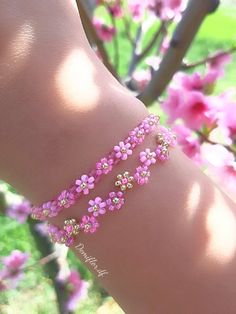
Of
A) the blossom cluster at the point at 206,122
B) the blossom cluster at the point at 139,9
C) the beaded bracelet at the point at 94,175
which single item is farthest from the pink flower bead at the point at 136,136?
the blossom cluster at the point at 139,9

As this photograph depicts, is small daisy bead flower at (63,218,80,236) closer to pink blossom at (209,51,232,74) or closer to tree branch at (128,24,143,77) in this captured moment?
pink blossom at (209,51,232,74)

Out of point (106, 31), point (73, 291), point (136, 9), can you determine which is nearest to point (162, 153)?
point (73, 291)

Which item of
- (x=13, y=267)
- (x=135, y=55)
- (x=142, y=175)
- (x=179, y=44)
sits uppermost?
(x=142, y=175)

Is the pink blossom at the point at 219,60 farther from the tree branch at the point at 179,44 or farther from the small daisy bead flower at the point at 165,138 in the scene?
the small daisy bead flower at the point at 165,138

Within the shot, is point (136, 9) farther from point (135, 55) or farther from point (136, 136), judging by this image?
point (136, 136)

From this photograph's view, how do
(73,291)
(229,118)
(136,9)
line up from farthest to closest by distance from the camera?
(136,9), (73,291), (229,118)

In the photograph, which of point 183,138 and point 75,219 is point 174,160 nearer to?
point 75,219
